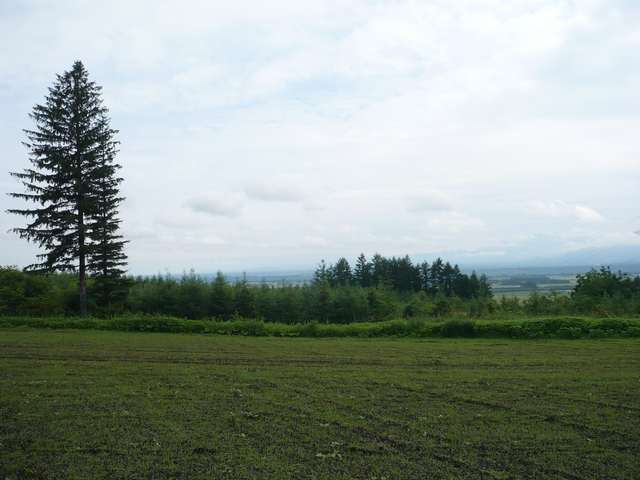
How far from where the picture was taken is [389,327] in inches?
746

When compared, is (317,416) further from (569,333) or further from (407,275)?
(407,275)

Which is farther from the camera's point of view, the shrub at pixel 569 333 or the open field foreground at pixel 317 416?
the shrub at pixel 569 333

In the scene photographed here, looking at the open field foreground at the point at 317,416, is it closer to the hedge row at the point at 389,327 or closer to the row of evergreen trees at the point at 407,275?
the hedge row at the point at 389,327

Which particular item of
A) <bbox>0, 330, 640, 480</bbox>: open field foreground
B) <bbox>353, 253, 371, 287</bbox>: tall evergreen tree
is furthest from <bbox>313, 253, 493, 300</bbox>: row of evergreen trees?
<bbox>0, 330, 640, 480</bbox>: open field foreground

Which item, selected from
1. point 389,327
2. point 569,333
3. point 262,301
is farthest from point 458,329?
point 262,301

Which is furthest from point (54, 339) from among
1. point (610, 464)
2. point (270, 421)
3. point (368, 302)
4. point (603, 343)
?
point (368, 302)

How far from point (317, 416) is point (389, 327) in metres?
12.4

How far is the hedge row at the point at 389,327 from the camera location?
1700 centimetres

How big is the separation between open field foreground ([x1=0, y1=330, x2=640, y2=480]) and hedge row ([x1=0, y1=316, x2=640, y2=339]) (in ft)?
15.0

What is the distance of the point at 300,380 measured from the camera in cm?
952

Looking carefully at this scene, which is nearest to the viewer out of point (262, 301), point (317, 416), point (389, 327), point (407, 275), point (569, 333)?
point (317, 416)

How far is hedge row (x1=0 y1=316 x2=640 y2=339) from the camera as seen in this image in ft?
55.8

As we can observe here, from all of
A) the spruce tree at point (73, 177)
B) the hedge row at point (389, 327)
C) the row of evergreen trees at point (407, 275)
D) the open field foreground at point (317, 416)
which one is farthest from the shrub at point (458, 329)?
the row of evergreen trees at point (407, 275)

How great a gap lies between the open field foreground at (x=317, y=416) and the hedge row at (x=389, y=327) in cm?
456
